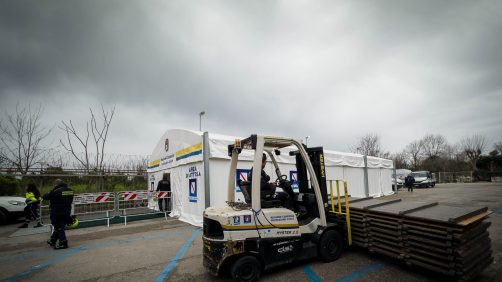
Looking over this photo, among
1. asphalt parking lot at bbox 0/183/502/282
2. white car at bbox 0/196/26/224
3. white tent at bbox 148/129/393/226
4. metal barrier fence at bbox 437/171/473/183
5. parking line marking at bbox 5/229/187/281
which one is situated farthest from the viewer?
metal barrier fence at bbox 437/171/473/183

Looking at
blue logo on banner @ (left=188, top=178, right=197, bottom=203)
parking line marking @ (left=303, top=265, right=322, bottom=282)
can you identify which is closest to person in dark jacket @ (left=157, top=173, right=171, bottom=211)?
blue logo on banner @ (left=188, top=178, right=197, bottom=203)

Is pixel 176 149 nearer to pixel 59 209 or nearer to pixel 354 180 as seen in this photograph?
pixel 59 209

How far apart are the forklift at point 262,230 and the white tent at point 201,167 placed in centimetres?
402

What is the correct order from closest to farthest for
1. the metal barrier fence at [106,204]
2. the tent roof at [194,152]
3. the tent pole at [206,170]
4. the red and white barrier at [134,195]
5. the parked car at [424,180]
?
the tent pole at [206,170] → the tent roof at [194,152] → the metal barrier fence at [106,204] → the red and white barrier at [134,195] → the parked car at [424,180]

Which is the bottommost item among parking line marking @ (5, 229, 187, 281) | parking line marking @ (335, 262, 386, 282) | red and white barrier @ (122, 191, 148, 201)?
parking line marking @ (5, 229, 187, 281)

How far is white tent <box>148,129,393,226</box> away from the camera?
8961 millimetres

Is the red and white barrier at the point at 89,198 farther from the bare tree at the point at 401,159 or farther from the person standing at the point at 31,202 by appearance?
the bare tree at the point at 401,159

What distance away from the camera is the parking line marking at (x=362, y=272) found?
412cm

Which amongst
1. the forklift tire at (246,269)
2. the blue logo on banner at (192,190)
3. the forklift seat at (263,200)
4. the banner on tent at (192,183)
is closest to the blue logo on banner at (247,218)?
the forklift seat at (263,200)

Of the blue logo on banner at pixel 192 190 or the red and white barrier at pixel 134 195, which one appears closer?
the blue logo on banner at pixel 192 190

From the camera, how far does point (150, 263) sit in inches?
208

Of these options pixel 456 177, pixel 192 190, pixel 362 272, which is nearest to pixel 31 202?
pixel 192 190

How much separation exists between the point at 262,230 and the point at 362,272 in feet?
6.48

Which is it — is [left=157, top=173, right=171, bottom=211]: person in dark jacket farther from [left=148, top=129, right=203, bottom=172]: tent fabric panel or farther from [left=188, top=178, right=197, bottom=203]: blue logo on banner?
[left=188, top=178, right=197, bottom=203]: blue logo on banner
